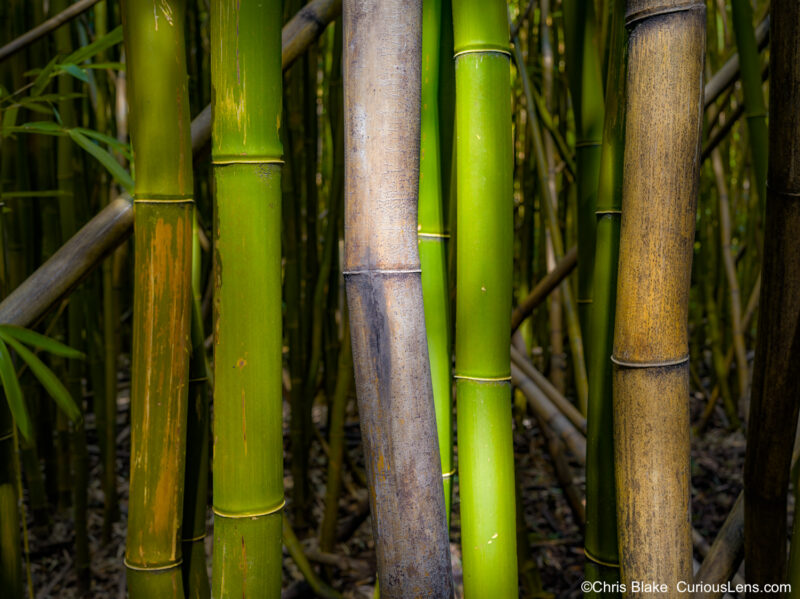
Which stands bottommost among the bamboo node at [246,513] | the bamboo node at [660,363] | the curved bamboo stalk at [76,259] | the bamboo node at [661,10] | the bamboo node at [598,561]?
the bamboo node at [598,561]

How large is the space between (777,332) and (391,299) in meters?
0.36

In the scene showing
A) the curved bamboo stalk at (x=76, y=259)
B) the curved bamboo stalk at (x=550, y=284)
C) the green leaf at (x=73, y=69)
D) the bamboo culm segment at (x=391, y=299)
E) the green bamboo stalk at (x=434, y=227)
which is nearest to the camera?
the bamboo culm segment at (x=391, y=299)

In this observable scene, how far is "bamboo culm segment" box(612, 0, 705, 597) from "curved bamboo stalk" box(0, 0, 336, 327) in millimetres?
329

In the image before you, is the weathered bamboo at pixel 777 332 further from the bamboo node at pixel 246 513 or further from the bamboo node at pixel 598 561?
the bamboo node at pixel 246 513

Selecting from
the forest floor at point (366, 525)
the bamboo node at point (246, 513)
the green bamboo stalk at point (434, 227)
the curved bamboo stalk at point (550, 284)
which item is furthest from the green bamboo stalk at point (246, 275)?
the forest floor at point (366, 525)

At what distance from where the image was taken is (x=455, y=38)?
17.8 inches

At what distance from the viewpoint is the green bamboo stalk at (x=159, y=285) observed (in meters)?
0.45

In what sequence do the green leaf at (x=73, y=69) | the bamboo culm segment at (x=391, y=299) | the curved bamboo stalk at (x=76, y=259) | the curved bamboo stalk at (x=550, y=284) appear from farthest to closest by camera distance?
the curved bamboo stalk at (x=550, y=284)
the green leaf at (x=73, y=69)
the curved bamboo stalk at (x=76, y=259)
the bamboo culm segment at (x=391, y=299)

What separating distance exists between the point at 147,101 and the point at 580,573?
4.48ft

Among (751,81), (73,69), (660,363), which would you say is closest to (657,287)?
(660,363)

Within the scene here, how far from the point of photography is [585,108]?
0.62 m

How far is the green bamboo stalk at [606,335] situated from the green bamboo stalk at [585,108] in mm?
85

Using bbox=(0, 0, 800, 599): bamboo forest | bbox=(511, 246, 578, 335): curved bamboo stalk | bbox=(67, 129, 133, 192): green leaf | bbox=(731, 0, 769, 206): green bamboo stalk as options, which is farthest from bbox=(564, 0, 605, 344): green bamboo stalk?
bbox=(67, 129, 133, 192): green leaf

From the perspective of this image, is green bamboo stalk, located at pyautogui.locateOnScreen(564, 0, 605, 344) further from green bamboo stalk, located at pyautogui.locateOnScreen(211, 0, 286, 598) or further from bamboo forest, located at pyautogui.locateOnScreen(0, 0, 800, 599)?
green bamboo stalk, located at pyautogui.locateOnScreen(211, 0, 286, 598)
